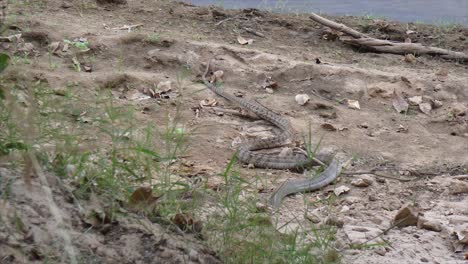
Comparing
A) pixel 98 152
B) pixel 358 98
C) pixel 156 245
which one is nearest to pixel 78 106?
pixel 98 152

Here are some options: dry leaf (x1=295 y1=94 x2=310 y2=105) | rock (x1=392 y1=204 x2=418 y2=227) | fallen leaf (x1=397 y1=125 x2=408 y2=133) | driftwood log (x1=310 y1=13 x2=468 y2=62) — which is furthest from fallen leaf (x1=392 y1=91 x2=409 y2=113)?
rock (x1=392 y1=204 x2=418 y2=227)

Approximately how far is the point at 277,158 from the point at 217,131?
577mm

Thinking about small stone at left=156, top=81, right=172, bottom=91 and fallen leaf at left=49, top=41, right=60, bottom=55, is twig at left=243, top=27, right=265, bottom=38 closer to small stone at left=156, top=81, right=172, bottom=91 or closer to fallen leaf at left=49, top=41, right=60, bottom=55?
small stone at left=156, top=81, right=172, bottom=91

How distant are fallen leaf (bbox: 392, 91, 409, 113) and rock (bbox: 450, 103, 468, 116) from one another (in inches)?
16.1

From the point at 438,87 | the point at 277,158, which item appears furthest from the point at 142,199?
the point at 438,87

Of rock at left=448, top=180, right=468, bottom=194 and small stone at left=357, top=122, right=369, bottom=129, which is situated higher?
rock at left=448, top=180, right=468, bottom=194

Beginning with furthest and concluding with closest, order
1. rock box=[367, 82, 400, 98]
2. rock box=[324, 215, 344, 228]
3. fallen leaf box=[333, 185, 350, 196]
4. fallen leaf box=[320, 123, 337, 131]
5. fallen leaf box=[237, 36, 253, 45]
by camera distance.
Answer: fallen leaf box=[237, 36, 253, 45], rock box=[367, 82, 400, 98], fallen leaf box=[320, 123, 337, 131], fallen leaf box=[333, 185, 350, 196], rock box=[324, 215, 344, 228]

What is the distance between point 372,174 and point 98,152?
2863mm

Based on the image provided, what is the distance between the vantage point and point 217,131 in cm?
646

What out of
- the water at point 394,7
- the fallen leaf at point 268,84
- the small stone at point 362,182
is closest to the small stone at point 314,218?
the small stone at point 362,182

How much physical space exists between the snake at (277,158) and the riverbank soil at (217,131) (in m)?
0.08

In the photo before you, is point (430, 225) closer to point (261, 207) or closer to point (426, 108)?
point (261, 207)

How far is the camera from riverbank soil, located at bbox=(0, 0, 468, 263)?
136 inches

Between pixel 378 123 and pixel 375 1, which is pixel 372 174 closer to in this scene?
pixel 378 123
